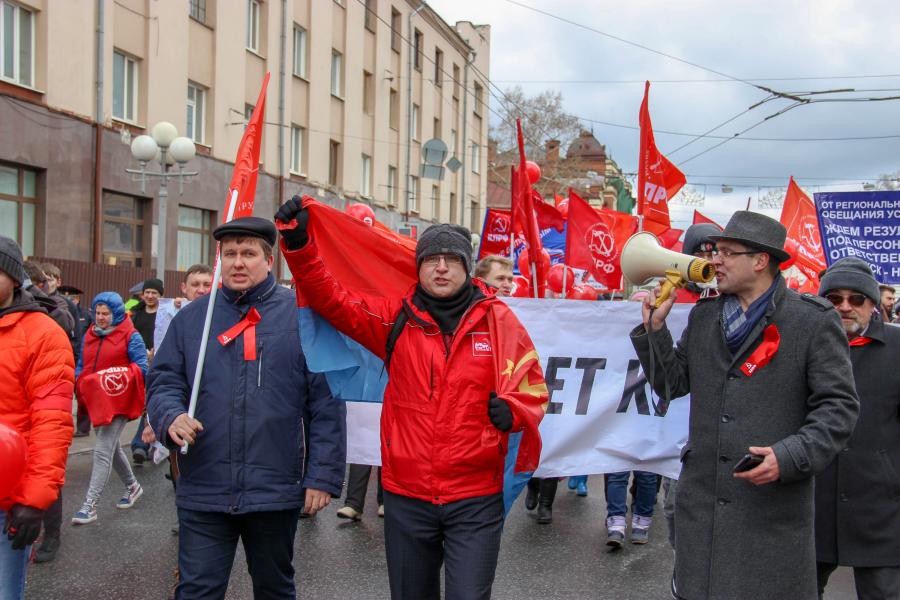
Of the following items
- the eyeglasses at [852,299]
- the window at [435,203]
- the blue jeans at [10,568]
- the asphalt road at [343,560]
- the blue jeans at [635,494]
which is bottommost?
the asphalt road at [343,560]

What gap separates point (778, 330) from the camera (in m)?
3.15

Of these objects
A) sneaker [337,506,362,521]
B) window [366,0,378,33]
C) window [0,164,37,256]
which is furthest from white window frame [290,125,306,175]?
sneaker [337,506,362,521]

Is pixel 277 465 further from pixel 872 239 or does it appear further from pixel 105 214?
pixel 105 214

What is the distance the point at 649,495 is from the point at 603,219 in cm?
433

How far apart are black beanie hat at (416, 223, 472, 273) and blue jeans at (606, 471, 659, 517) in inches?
133

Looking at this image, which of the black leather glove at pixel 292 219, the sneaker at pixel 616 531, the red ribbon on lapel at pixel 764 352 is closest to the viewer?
the red ribbon on lapel at pixel 764 352

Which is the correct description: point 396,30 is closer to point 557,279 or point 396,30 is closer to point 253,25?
point 253,25

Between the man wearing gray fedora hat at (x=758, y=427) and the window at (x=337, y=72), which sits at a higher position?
the window at (x=337, y=72)

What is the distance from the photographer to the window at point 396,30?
1168 inches

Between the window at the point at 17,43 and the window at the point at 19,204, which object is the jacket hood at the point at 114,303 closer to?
the window at the point at 19,204

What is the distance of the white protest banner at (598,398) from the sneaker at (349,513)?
1.34 meters

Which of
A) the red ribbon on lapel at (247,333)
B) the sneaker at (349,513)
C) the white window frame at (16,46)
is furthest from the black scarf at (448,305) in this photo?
the white window frame at (16,46)

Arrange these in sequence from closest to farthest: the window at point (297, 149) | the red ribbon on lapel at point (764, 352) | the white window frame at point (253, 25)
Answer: the red ribbon on lapel at point (764, 352), the white window frame at point (253, 25), the window at point (297, 149)

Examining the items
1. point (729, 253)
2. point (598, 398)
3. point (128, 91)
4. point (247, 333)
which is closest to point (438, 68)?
point (128, 91)
